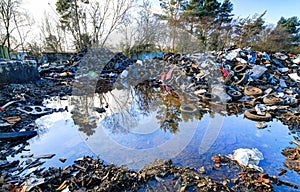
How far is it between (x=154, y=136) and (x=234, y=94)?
4637 millimetres

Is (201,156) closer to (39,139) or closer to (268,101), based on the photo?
(39,139)

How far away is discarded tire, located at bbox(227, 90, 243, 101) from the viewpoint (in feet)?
22.9

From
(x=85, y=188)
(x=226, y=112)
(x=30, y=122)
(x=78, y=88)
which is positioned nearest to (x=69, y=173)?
(x=85, y=188)

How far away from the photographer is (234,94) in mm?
7125

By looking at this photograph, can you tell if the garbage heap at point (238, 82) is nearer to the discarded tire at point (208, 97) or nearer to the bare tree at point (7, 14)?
the discarded tire at point (208, 97)

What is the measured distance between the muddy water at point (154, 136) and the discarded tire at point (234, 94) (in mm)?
1588

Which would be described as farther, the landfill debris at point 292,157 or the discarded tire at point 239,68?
the discarded tire at point 239,68

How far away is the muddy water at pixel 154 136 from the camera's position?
327 cm

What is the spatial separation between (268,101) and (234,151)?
3745 mm

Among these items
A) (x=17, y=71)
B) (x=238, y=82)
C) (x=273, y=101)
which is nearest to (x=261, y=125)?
(x=273, y=101)

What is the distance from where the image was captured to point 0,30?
65.3ft

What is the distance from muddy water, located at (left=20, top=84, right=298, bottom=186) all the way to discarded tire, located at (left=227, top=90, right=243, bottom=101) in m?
1.59

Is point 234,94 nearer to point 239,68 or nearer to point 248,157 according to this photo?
point 239,68

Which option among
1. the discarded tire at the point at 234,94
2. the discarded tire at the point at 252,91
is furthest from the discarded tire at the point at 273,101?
the discarded tire at the point at 234,94
